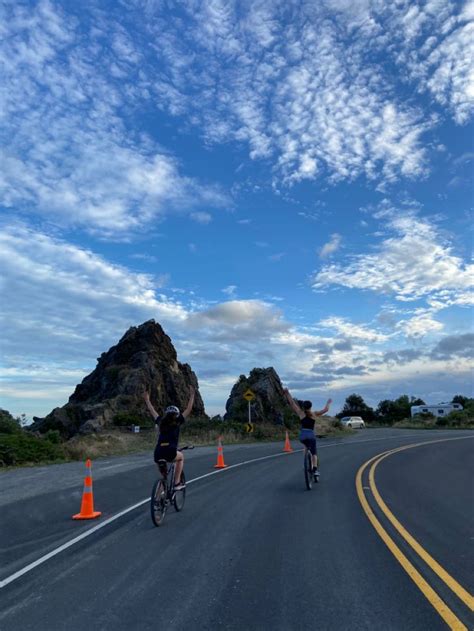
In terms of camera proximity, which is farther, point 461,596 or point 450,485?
point 450,485

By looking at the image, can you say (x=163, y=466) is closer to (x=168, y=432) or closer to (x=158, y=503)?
(x=168, y=432)

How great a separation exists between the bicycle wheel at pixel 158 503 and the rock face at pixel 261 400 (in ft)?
147

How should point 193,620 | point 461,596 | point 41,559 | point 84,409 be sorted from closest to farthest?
point 193,620 → point 461,596 → point 41,559 → point 84,409

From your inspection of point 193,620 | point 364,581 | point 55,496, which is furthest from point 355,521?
point 55,496

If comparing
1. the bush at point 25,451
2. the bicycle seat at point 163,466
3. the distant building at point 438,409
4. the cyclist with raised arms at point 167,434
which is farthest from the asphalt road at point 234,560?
the distant building at point 438,409

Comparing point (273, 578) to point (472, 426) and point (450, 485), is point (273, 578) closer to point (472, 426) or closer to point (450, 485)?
point (450, 485)

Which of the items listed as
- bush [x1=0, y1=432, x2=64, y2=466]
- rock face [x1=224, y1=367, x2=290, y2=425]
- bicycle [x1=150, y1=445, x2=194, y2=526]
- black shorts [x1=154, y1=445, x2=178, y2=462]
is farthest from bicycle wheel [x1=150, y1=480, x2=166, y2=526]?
rock face [x1=224, y1=367, x2=290, y2=425]

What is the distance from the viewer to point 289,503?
1074 centimetres

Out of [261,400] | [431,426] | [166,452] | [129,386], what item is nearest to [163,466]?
[166,452]

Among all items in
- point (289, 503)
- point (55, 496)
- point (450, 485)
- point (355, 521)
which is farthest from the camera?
point (450, 485)

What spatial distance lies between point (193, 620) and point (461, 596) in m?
2.56

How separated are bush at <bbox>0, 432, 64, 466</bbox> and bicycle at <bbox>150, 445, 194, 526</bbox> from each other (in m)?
13.0

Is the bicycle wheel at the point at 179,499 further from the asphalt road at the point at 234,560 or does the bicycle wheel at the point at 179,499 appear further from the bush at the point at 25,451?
the bush at the point at 25,451

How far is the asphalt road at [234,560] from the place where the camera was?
4.94 metres
